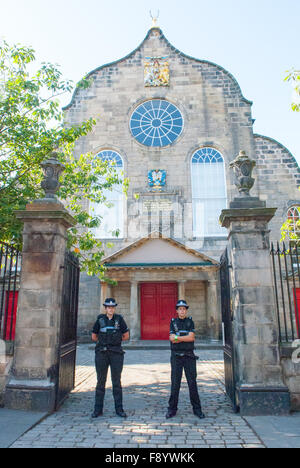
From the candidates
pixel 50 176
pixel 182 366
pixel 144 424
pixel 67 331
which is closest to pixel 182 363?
pixel 182 366

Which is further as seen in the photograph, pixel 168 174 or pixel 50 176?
pixel 168 174

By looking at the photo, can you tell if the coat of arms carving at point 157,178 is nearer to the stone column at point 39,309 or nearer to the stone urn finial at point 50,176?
the stone urn finial at point 50,176

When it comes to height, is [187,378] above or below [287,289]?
below

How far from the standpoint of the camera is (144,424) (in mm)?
4785

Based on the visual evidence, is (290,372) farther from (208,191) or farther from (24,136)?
(208,191)

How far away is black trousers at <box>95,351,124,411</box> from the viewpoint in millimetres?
5195

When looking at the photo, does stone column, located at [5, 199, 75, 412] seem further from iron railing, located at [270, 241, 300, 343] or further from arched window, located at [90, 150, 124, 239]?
arched window, located at [90, 150, 124, 239]

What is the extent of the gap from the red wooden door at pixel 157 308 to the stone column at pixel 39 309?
1135 cm

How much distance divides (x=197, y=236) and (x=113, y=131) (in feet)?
25.8

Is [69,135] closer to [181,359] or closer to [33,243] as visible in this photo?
[33,243]

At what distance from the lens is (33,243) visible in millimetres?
5992

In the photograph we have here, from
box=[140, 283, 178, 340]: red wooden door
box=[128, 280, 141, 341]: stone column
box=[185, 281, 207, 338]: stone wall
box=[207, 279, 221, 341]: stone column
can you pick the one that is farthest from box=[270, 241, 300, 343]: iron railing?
box=[128, 280, 141, 341]: stone column

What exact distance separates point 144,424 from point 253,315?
2.45 metres

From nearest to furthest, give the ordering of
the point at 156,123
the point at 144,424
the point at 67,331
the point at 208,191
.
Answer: the point at 144,424 < the point at 67,331 < the point at 208,191 < the point at 156,123
